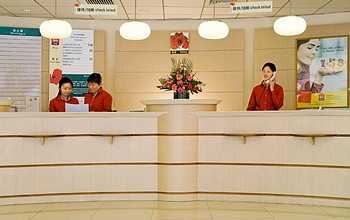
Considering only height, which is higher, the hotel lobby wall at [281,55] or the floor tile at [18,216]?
the hotel lobby wall at [281,55]

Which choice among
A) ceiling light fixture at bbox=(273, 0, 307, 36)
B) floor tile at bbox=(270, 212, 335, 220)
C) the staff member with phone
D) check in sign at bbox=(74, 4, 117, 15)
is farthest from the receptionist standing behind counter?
floor tile at bbox=(270, 212, 335, 220)

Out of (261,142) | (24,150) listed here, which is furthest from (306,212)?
(24,150)

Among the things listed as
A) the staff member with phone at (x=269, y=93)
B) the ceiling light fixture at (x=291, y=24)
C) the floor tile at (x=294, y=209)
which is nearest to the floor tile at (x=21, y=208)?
the floor tile at (x=294, y=209)

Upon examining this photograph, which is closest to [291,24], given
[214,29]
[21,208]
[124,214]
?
[214,29]

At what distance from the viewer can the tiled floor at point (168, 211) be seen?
4707 mm

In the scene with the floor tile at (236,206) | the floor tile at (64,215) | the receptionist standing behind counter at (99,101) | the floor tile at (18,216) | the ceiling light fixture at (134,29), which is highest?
the ceiling light fixture at (134,29)

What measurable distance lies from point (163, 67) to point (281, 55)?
2.43 meters

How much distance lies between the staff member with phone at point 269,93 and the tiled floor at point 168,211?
160cm

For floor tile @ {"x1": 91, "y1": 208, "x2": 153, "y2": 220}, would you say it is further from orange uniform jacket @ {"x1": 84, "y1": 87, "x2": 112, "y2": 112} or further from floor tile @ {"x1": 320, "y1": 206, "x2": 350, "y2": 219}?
floor tile @ {"x1": 320, "y1": 206, "x2": 350, "y2": 219}

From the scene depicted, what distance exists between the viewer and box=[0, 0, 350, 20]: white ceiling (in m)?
7.66

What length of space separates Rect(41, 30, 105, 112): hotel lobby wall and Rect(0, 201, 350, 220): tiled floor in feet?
13.3

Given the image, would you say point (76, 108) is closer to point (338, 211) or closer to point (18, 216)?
point (18, 216)

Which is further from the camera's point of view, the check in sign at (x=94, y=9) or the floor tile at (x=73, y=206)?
the check in sign at (x=94, y=9)

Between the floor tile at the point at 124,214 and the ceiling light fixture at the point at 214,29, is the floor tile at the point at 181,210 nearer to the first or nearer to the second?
the floor tile at the point at 124,214
